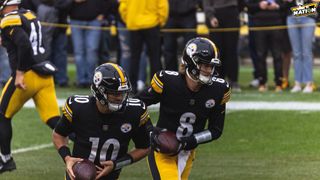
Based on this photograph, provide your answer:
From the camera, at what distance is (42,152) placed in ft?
36.6

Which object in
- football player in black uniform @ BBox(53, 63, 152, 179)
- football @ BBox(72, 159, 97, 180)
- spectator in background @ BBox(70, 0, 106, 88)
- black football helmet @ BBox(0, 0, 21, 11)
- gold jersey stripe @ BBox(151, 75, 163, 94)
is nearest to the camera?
football @ BBox(72, 159, 97, 180)

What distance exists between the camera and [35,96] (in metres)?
9.95

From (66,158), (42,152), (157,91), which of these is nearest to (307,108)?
(42,152)

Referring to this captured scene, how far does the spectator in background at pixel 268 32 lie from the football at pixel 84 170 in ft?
31.3

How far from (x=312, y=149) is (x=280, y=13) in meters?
5.46

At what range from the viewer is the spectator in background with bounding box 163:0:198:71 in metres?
15.6

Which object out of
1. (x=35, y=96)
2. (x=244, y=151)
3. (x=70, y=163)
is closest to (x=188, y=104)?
(x=70, y=163)

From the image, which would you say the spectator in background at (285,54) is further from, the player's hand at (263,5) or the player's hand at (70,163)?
the player's hand at (70,163)

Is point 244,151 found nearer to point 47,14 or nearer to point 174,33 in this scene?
point 174,33

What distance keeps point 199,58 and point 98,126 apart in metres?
1.05

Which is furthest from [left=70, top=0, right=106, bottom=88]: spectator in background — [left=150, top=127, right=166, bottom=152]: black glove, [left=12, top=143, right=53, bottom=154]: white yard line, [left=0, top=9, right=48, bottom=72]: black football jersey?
[left=150, top=127, right=166, bottom=152]: black glove

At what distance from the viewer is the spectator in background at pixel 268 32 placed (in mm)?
15909

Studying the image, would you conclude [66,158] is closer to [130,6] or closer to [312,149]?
[312,149]

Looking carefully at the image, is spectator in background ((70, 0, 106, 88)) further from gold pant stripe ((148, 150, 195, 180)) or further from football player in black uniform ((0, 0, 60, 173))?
gold pant stripe ((148, 150, 195, 180))
